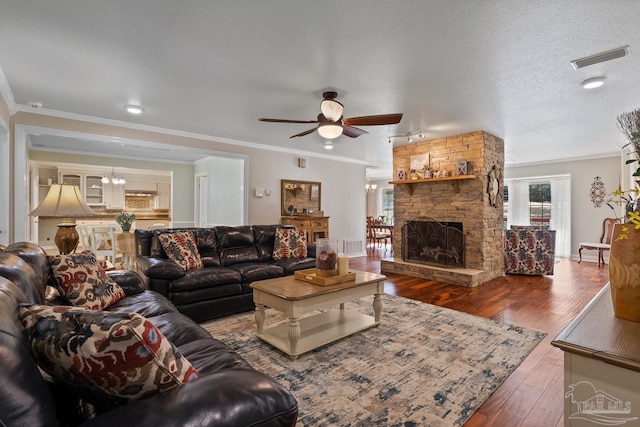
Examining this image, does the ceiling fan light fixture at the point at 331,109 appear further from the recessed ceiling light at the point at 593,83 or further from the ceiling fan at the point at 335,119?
the recessed ceiling light at the point at 593,83

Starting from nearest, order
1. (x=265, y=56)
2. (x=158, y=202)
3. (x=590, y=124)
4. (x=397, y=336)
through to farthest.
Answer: (x=265, y=56)
(x=397, y=336)
(x=590, y=124)
(x=158, y=202)

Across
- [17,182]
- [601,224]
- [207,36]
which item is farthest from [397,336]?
[601,224]

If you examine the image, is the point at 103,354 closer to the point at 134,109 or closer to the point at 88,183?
the point at 134,109

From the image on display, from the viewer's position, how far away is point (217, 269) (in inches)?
136

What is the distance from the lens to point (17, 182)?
3.76m

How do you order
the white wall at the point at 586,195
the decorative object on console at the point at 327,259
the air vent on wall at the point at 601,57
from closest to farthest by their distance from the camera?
the air vent on wall at the point at 601,57
the decorative object on console at the point at 327,259
the white wall at the point at 586,195

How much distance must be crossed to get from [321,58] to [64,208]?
270 cm

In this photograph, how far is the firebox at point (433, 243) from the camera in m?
5.11

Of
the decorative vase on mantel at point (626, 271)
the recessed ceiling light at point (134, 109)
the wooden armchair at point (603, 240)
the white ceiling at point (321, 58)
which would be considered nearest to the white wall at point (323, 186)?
the white ceiling at point (321, 58)

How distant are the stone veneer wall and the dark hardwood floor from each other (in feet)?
0.72

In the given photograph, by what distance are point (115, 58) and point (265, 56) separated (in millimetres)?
1253

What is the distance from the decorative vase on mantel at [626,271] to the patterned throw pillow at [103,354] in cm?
151

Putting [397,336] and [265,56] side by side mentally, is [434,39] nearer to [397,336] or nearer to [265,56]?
[265,56]

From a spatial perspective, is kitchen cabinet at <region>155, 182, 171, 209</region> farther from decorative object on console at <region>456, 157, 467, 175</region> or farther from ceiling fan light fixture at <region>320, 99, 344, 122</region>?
decorative object on console at <region>456, 157, 467, 175</region>
